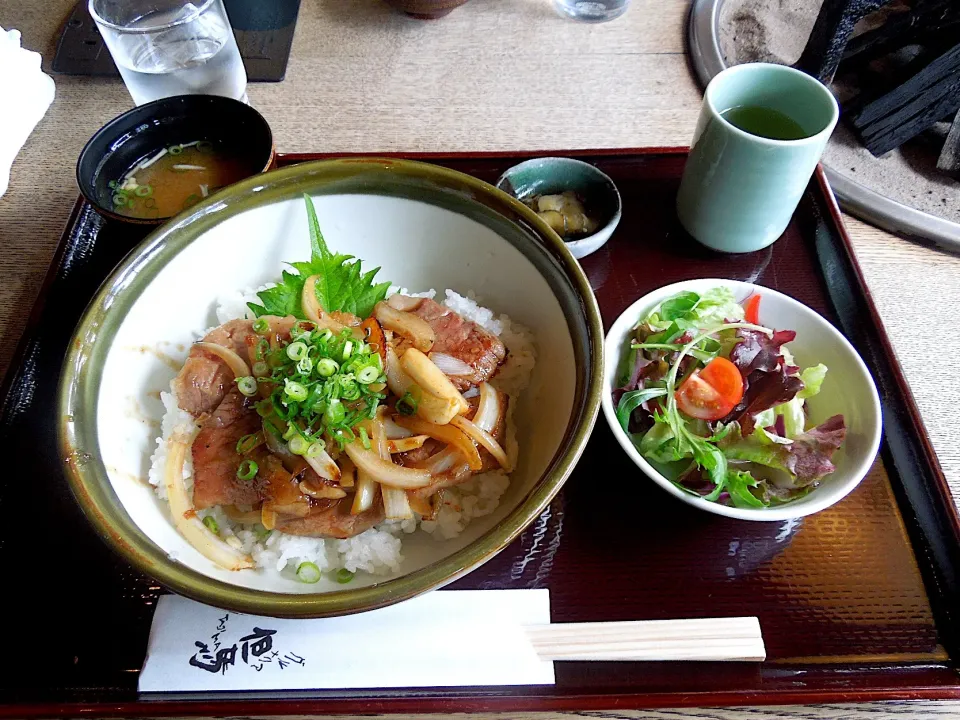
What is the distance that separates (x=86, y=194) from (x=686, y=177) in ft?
5.43

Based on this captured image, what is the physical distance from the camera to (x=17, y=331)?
193cm

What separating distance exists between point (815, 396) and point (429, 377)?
97 cm

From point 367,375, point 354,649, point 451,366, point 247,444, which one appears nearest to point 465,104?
point 451,366

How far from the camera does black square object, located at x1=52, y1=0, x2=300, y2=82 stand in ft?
8.70

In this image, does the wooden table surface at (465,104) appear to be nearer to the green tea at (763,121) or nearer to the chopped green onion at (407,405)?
the green tea at (763,121)

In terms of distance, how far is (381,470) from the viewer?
4.38 feet

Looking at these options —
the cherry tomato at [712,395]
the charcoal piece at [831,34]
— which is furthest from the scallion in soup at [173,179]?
the charcoal piece at [831,34]

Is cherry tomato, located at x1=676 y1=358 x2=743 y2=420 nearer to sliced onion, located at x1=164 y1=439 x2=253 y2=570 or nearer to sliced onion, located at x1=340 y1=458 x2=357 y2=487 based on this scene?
sliced onion, located at x1=340 y1=458 x2=357 y2=487

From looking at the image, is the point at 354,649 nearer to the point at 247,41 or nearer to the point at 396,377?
the point at 396,377

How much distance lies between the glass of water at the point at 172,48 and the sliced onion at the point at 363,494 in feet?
5.49

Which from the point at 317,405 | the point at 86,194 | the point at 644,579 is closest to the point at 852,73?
the point at 644,579

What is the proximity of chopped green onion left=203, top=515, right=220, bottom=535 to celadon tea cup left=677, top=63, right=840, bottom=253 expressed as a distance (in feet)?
4.87

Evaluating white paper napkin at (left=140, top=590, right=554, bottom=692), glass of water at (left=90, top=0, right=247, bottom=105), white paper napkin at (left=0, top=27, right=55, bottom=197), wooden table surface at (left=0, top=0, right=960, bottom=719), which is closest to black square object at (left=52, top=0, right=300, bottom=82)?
wooden table surface at (left=0, top=0, right=960, bottom=719)

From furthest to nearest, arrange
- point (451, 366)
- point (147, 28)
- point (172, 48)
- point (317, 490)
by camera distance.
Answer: point (172, 48)
point (147, 28)
point (451, 366)
point (317, 490)
